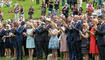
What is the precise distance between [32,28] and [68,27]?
2.49 meters

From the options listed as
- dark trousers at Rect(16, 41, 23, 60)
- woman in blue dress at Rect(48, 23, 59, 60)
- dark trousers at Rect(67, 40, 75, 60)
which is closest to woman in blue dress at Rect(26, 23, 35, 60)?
dark trousers at Rect(16, 41, 23, 60)

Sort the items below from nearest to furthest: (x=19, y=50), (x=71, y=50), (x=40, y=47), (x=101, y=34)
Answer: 1. (x=101, y=34)
2. (x=71, y=50)
3. (x=40, y=47)
4. (x=19, y=50)

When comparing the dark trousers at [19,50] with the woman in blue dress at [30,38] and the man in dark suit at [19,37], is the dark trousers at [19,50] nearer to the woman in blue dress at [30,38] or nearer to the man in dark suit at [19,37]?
the man in dark suit at [19,37]

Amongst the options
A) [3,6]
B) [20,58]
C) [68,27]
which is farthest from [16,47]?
[3,6]

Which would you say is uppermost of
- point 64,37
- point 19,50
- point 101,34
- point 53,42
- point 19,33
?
point 101,34

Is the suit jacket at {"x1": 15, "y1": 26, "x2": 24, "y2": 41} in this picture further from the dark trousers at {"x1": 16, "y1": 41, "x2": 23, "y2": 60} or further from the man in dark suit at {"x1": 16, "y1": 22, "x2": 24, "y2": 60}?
the dark trousers at {"x1": 16, "y1": 41, "x2": 23, "y2": 60}

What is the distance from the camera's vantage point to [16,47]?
17.4 meters

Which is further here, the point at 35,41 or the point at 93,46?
the point at 35,41

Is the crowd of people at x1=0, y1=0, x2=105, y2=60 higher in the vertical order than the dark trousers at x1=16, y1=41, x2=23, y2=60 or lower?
higher

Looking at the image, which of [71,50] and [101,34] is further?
[71,50]

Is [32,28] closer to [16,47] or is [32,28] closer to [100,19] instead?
[16,47]

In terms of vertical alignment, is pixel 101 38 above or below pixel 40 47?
above

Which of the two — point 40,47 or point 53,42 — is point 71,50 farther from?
point 40,47

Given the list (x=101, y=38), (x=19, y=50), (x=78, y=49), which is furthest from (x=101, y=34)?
(x=19, y=50)
